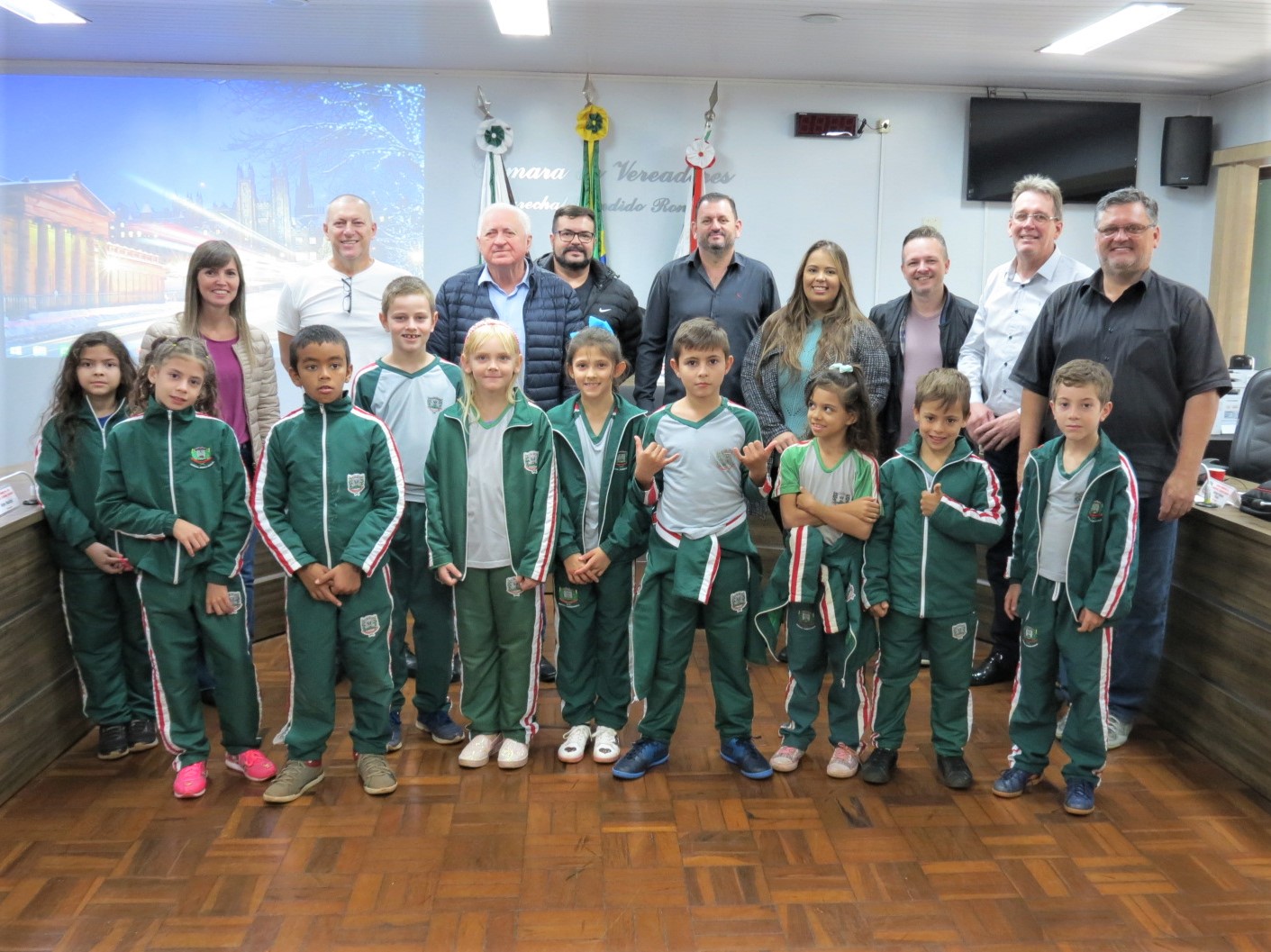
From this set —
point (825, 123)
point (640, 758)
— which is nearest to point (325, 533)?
point (640, 758)

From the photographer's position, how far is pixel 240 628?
8.91 feet

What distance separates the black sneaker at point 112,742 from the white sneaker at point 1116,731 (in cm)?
→ 288

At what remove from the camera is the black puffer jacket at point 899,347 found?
3549 mm

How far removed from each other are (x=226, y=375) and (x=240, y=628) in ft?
2.72

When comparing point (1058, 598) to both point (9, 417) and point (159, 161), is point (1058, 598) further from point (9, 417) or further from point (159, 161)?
point (9, 417)

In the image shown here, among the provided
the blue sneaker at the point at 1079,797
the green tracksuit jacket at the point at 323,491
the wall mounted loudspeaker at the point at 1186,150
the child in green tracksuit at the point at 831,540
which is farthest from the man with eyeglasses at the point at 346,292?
the wall mounted loudspeaker at the point at 1186,150

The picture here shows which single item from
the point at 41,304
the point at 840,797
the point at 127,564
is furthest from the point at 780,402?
the point at 41,304

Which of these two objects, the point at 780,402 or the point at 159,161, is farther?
the point at 159,161

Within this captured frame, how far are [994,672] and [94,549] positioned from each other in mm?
2898

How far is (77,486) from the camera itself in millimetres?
2822

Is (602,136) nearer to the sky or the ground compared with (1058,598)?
nearer to the sky

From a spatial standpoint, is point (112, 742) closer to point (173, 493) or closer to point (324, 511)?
point (173, 493)

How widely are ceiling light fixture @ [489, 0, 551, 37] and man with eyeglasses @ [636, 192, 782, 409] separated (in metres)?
1.78

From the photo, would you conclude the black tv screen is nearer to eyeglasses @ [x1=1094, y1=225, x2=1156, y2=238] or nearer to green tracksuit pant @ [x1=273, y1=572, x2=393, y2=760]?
eyeglasses @ [x1=1094, y1=225, x2=1156, y2=238]
